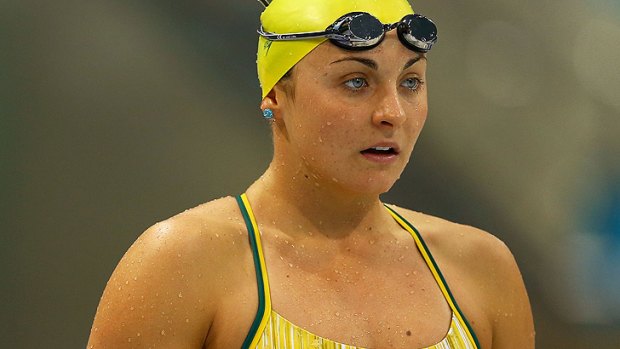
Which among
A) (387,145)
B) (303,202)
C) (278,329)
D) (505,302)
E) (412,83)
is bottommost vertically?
(278,329)

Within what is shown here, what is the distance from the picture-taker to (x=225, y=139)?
2215 mm

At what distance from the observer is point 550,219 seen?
252cm

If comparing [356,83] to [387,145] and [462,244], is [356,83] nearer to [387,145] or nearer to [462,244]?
[387,145]

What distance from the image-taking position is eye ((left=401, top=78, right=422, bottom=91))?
5.38 feet

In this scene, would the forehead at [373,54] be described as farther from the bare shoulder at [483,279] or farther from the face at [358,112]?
the bare shoulder at [483,279]

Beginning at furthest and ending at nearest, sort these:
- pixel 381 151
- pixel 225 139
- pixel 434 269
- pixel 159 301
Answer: pixel 225 139 → pixel 434 269 → pixel 381 151 → pixel 159 301

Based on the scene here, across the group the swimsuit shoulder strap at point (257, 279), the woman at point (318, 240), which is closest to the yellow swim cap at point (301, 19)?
the woman at point (318, 240)

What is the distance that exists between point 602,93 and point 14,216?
155cm

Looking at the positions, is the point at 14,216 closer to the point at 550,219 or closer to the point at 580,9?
the point at 550,219

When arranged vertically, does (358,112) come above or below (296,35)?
below

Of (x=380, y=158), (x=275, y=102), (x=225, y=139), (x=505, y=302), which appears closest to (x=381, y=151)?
(x=380, y=158)

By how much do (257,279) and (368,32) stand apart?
1.47 feet

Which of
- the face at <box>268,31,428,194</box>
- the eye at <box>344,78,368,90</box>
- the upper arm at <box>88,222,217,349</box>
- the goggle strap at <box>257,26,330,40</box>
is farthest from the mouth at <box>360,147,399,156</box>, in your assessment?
the upper arm at <box>88,222,217,349</box>

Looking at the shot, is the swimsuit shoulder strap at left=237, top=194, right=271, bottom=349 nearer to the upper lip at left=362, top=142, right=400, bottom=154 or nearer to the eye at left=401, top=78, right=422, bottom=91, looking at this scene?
the upper lip at left=362, top=142, right=400, bottom=154
